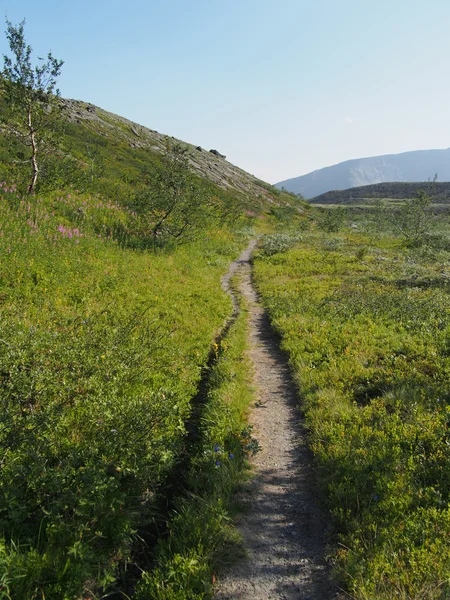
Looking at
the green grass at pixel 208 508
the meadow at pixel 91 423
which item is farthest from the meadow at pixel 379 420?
the meadow at pixel 91 423

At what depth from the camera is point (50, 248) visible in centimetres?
1298

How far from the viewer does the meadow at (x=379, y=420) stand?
11.9 feet

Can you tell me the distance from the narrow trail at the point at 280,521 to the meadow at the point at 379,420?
24 cm

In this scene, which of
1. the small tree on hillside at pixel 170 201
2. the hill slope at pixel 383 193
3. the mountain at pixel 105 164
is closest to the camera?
the mountain at pixel 105 164

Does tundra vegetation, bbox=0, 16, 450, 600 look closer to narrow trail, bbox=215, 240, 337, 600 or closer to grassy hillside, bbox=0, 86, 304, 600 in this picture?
grassy hillside, bbox=0, 86, 304, 600

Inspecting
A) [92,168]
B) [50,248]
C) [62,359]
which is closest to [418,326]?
[62,359]

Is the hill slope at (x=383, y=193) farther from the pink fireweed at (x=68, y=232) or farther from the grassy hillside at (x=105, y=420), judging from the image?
the grassy hillside at (x=105, y=420)

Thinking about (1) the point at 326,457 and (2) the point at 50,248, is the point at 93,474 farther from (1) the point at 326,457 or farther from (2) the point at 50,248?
(2) the point at 50,248

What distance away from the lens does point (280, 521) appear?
4.45m

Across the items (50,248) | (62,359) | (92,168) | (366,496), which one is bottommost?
(366,496)

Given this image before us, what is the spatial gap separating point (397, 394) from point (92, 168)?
28524 millimetres

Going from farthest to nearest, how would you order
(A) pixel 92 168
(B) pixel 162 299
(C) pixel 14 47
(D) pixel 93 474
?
(A) pixel 92 168 → (C) pixel 14 47 → (B) pixel 162 299 → (D) pixel 93 474

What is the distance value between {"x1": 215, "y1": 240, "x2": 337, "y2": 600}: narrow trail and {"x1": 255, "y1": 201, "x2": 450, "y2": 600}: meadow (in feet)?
0.80

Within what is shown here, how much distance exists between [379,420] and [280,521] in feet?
9.26
